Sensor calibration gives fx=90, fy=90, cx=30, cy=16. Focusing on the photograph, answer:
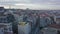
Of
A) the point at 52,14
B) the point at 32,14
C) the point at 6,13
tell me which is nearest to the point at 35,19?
the point at 32,14

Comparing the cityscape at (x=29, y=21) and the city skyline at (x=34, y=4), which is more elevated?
the city skyline at (x=34, y=4)

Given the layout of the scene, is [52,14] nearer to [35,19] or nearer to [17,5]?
[35,19]

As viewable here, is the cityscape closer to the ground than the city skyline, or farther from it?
closer to the ground

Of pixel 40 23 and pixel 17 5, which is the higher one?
pixel 17 5

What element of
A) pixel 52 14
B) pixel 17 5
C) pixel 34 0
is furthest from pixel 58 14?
pixel 17 5

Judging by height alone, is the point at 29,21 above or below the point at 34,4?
below

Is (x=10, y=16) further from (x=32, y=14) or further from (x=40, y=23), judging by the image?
(x=40, y=23)

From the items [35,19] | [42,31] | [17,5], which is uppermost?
[17,5]

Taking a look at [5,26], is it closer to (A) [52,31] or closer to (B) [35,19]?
(B) [35,19]

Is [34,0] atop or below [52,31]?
atop
